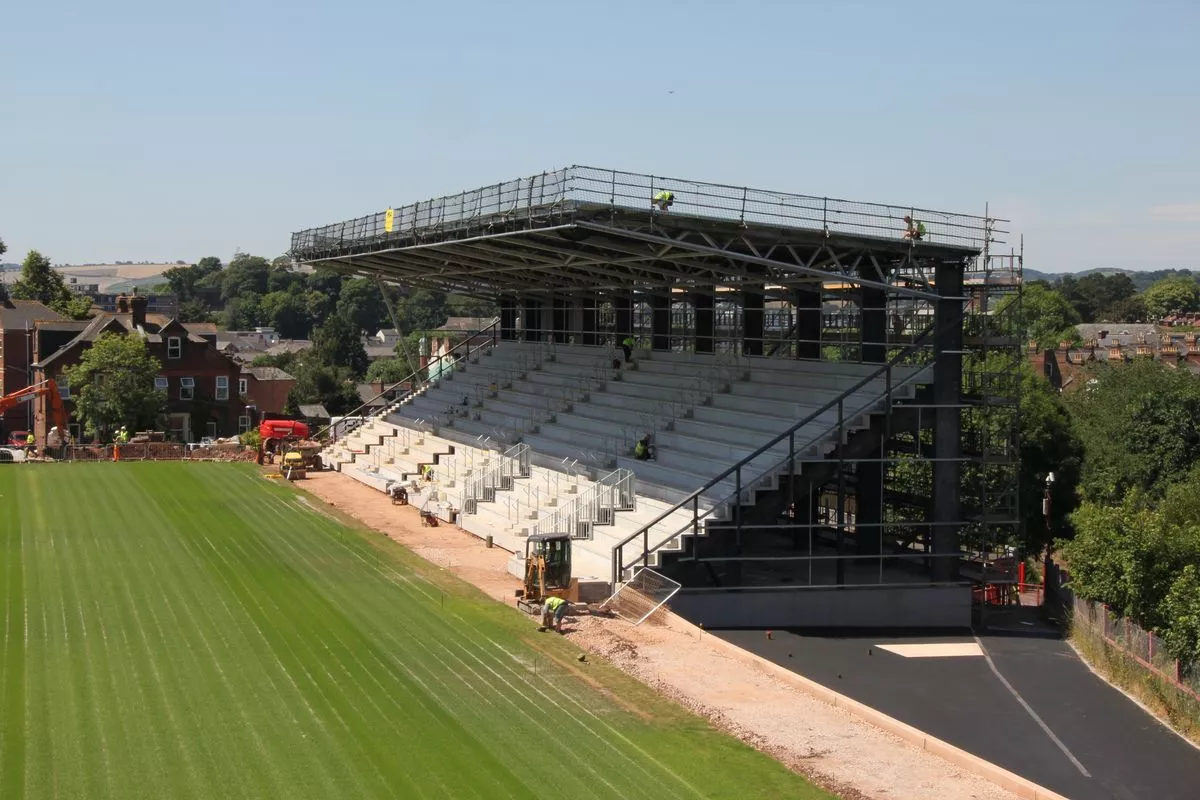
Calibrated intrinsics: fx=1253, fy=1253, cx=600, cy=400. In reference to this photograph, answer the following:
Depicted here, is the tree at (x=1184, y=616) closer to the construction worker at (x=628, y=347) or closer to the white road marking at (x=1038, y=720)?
the white road marking at (x=1038, y=720)

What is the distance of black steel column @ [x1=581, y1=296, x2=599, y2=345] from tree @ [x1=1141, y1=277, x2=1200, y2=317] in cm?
15043

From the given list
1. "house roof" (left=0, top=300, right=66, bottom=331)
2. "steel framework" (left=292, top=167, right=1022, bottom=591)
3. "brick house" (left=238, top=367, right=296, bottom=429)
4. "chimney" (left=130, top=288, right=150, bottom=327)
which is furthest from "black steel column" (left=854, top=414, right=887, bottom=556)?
"brick house" (left=238, top=367, right=296, bottom=429)

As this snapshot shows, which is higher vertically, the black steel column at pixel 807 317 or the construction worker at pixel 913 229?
the construction worker at pixel 913 229

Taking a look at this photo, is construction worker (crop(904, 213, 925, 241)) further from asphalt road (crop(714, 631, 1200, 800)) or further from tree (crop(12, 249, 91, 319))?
tree (crop(12, 249, 91, 319))

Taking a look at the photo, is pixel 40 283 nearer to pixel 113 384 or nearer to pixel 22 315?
pixel 22 315

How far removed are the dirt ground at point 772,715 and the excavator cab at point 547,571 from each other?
45.3 inches

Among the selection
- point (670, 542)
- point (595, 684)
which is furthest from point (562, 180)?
point (595, 684)

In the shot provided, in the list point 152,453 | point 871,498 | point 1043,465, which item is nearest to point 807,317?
point 871,498

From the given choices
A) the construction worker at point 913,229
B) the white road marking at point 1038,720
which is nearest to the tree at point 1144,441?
the construction worker at point 913,229

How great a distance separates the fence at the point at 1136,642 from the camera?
22.3 m

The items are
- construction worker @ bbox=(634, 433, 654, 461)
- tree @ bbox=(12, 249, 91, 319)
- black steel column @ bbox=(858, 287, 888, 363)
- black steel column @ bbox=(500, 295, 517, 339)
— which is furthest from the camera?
tree @ bbox=(12, 249, 91, 319)

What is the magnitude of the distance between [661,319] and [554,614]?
23.0 m

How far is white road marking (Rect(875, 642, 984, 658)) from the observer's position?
2809 cm

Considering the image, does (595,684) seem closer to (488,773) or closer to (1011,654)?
(488,773)
